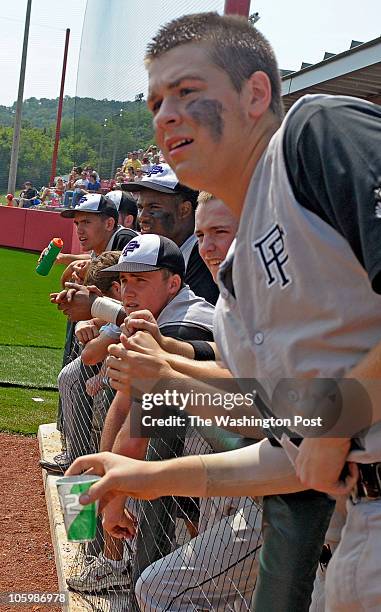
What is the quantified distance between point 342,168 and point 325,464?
0.56 metres

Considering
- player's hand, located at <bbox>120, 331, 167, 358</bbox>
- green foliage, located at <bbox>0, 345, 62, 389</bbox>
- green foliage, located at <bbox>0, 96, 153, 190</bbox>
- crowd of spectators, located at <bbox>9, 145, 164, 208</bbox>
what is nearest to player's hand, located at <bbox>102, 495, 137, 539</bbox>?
player's hand, located at <bbox>120, 331, 167, 358</bbox>

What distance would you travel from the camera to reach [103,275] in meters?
4.56

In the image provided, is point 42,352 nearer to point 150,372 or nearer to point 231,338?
point 150,372

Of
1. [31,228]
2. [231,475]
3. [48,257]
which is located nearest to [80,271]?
[48,257]

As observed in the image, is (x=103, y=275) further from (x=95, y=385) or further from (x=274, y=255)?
(x=274, y=255)

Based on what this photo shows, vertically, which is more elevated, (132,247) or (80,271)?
(132,247)

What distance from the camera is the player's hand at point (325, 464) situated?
5.37 feet

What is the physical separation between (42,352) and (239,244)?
30.2ft

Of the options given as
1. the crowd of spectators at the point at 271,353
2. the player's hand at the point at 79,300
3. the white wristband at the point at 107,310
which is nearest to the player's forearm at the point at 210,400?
the crowd of spectators at the point at 271,353

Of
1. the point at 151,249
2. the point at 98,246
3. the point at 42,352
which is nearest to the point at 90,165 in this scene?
the point at 42,352

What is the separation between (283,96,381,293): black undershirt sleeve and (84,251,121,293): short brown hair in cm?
305

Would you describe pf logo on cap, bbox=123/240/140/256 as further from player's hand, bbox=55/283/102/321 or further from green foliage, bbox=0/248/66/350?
green foliage, bbox=0/248/66/350

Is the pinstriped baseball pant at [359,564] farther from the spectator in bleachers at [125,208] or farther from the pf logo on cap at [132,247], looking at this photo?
the spectator in bleachers at [125,208]

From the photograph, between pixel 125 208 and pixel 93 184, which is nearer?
pixel 125 208
